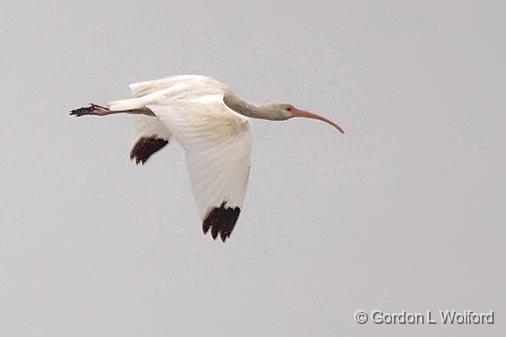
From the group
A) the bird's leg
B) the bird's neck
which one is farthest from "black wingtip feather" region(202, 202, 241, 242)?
the bird's neck

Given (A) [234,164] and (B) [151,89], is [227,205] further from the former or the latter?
(B) [151,89]

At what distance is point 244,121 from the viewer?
3219 cm

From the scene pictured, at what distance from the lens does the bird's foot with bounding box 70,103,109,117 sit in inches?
1435

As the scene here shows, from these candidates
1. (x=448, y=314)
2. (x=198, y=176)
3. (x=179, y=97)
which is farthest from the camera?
(x=448, y=314)

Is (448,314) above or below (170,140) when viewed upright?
below

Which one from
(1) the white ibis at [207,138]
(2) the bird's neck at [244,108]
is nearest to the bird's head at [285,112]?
(2) the bird's neck at [244,108]

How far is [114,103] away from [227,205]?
265 inches

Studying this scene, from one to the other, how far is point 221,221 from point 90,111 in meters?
7.10

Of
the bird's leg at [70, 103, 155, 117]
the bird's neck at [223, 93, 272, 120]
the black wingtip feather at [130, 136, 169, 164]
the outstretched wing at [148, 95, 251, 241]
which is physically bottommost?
the outstretched wing at [148, 95, 251, 241]

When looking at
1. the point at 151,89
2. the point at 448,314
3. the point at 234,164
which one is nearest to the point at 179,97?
the point at 151,89

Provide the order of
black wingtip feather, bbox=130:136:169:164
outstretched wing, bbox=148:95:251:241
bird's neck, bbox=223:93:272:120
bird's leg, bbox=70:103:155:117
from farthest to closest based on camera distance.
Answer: black wingtip feather, bbox=130:136:169:164
bird's neck, bbox=223:93:272:120
bird's leg, bbox=70:103:155:117
outstretched wing, bbox=148:95:251:241

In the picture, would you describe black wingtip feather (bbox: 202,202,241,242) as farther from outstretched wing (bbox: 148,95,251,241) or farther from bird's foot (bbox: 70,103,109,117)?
bird's foot (bbox: 70,103,109,117)

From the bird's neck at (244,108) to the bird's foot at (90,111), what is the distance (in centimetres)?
325

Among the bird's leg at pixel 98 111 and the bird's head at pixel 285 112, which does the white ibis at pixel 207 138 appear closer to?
the bird's leg at pixel 98 111
